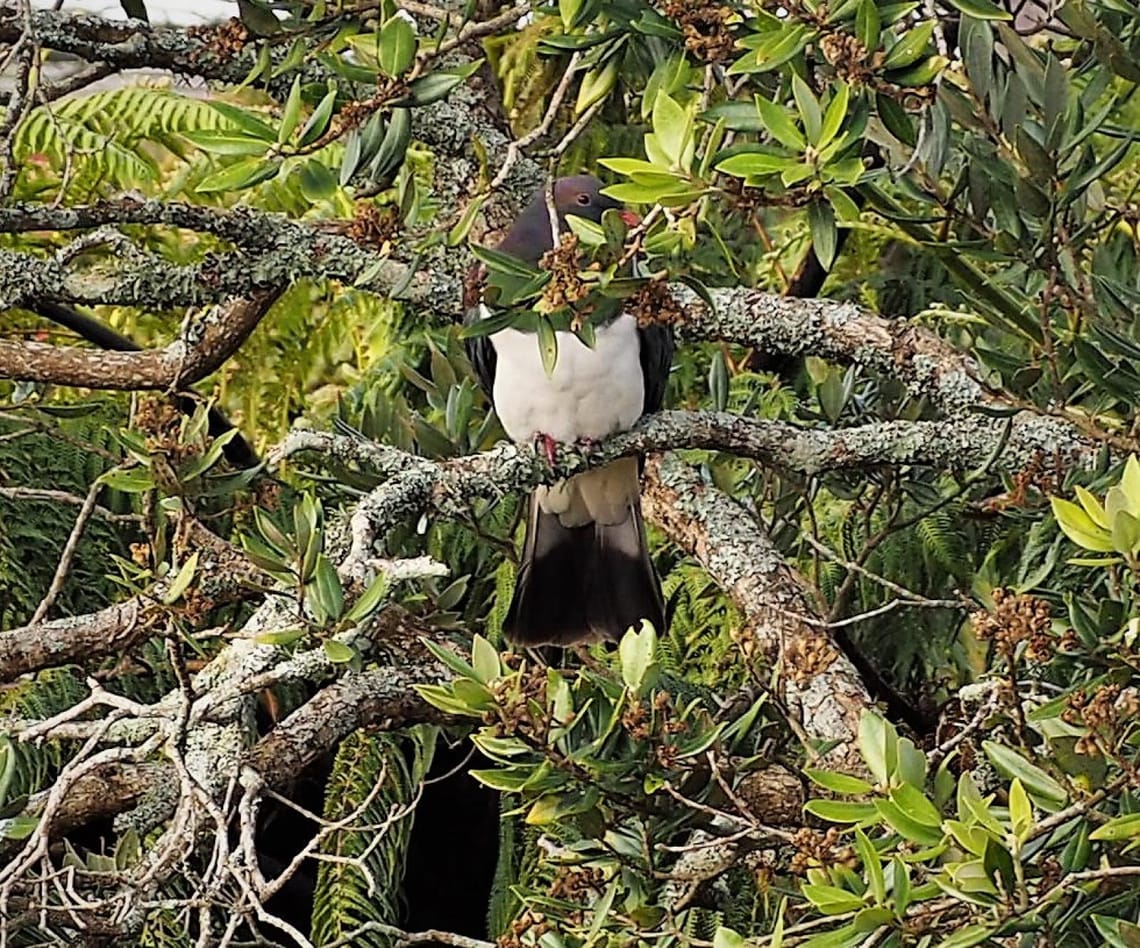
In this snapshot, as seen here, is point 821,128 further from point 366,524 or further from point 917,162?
point 366,524

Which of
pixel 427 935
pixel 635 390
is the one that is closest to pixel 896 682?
pixel 635 390

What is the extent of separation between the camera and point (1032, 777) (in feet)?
3.05

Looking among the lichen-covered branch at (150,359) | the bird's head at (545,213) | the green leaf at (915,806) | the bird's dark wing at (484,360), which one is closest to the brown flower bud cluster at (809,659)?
the green leaf at (915,806)

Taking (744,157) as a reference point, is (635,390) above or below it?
below

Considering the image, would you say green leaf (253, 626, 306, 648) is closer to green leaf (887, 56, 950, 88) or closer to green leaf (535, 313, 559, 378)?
green leaf (535, 313, 559, 378)

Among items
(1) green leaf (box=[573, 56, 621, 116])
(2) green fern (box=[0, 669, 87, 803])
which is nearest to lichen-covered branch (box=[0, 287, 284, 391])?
(2) green fern (box=[0, 669, 87, 803])

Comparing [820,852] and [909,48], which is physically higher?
[909,48]

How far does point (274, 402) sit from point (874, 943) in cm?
175

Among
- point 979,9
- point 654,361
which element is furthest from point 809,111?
point 654,361

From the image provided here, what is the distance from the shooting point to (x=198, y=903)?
1053mm

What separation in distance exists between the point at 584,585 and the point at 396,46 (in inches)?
39.4

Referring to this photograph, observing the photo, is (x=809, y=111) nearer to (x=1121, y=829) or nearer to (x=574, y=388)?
(x=1121, y=829)

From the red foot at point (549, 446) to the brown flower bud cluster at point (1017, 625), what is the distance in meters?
0.60

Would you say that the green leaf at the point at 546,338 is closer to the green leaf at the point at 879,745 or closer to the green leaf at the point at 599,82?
the green leaf at the point at 599,82
